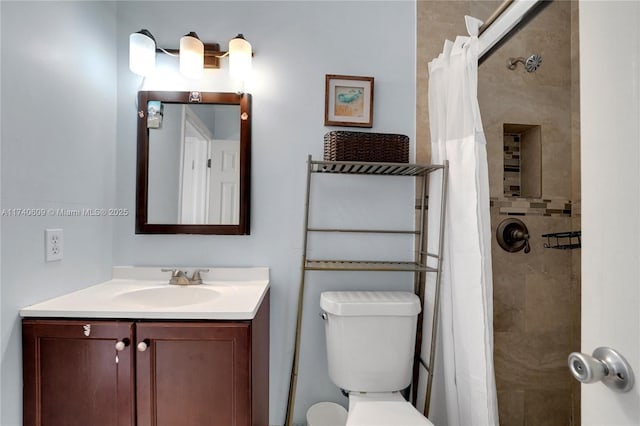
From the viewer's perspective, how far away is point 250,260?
4.97 ft

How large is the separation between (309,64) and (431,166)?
2.62 ft

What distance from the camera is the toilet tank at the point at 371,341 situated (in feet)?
4.30

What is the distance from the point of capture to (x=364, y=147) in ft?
4.39

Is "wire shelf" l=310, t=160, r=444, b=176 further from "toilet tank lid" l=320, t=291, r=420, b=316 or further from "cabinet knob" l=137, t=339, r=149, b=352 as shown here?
"cabinet knob" l=137, t=339, r=149, b=352

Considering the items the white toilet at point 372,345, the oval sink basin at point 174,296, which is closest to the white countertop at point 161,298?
the oval sink basin at point 174,296

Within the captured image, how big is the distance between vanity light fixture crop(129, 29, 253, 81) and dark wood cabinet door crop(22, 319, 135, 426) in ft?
3.63

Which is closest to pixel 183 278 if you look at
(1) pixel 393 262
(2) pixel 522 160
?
(1) pixel 393 262

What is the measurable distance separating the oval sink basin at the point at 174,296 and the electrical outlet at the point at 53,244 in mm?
334

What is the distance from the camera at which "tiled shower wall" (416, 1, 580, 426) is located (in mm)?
1539

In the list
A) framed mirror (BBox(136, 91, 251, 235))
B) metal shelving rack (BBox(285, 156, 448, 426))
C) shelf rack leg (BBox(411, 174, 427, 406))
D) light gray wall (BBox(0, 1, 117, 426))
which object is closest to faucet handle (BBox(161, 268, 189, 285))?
framed mirror (BBox(136, 91, 251, 235))

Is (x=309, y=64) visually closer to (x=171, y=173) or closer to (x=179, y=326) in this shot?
(x=171, y=173)

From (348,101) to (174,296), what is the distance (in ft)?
4.13

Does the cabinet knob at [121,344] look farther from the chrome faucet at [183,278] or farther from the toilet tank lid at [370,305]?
the toilet tank lid at [370,305]

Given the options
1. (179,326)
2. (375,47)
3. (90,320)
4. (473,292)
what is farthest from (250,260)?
(375,47)
